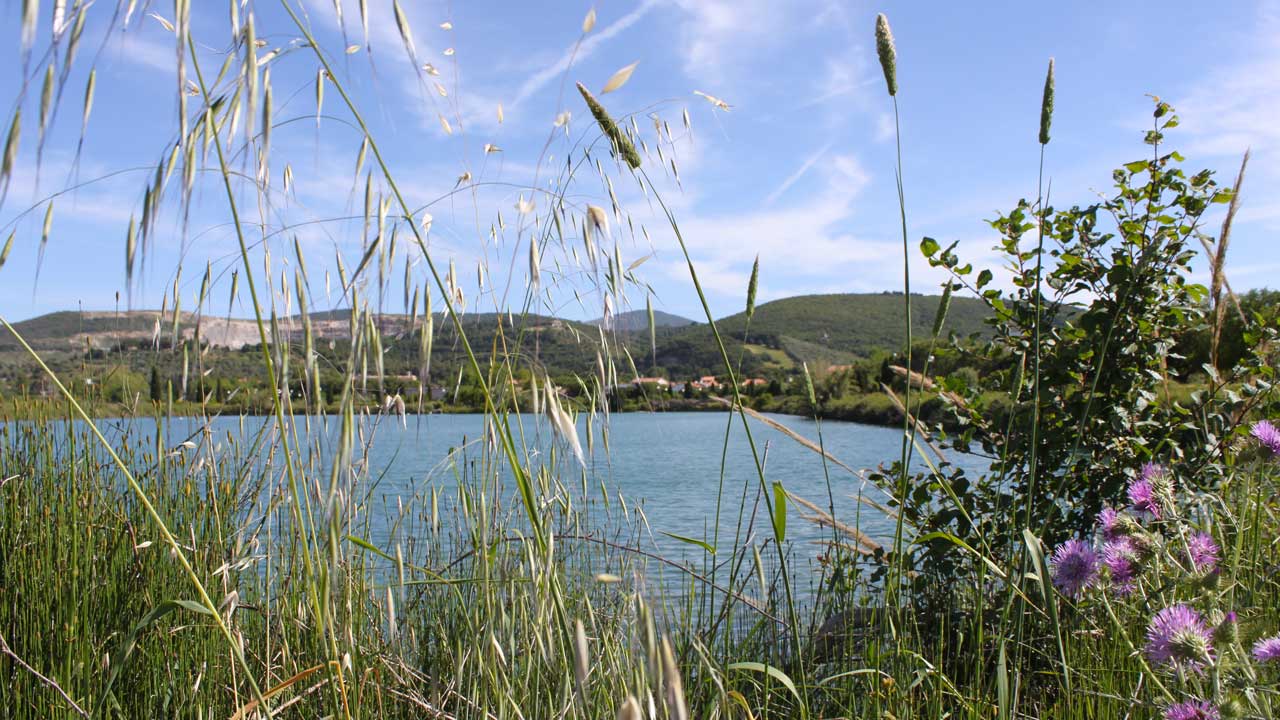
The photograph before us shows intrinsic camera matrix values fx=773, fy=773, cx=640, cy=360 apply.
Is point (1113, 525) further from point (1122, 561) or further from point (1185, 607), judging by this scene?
point (1185, 607)

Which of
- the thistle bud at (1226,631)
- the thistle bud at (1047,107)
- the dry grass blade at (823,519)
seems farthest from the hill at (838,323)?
the thistle bud at (1226,631)

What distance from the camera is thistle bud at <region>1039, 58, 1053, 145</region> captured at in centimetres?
123

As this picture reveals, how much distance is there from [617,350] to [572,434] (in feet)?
1.87

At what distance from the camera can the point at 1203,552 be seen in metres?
1.39

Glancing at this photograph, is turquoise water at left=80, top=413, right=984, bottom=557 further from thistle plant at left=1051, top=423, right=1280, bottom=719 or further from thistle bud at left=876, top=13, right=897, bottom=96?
thistle bud at left=876, top=13, right=897, bottom=96

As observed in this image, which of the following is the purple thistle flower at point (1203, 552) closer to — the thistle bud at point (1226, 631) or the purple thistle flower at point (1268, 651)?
the purple thistle flower at point (1268, 651)

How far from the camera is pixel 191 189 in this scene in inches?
36.2

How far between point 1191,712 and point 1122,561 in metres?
0.28

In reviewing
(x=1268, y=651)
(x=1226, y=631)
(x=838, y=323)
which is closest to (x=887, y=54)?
(x=1226, y=631)

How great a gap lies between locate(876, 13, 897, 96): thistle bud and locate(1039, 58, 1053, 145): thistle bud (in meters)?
0.27

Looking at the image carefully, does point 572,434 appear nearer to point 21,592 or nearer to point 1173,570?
point 1173,570

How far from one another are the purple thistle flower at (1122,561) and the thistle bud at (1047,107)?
705 mm

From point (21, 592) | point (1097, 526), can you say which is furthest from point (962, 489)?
point (21, 592)

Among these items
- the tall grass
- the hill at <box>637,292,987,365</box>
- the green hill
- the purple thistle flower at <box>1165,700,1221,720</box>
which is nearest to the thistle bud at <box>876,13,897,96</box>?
the tall grass
